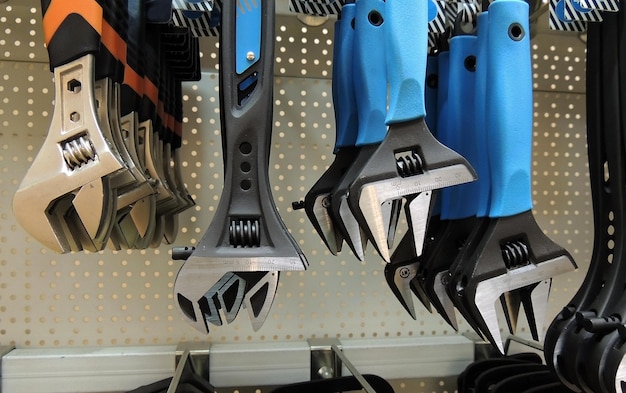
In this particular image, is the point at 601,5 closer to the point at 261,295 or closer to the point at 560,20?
the point at 560,20

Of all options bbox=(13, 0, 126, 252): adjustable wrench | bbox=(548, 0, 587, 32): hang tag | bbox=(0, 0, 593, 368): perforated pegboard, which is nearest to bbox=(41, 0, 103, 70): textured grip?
bbox=(13, 0, 126, 252): adjustable wrench

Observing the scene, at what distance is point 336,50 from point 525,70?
0.20 meters

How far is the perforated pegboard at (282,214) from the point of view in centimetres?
76

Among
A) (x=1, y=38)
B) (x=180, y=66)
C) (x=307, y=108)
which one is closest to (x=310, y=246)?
(x=307, y=108)

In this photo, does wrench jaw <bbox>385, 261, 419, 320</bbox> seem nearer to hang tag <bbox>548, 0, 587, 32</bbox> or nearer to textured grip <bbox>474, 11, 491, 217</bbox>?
textured grip <bbox>474, 11, 491, 217</bbox>

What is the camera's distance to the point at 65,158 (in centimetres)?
44

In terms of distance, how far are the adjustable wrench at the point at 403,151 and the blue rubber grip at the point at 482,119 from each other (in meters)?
0.07

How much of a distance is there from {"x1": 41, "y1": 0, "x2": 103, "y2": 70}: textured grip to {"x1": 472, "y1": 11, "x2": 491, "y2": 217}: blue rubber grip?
1.25ft

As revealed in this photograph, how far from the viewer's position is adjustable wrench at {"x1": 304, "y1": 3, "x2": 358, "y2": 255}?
1.85 ft

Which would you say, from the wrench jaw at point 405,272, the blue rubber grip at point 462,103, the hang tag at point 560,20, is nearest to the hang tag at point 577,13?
the hang tag at point 560,20

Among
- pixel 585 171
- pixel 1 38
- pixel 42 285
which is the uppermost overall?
pixel 1 38

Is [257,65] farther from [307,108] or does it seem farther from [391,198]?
[307,108]

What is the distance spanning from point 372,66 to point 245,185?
7.2 inches

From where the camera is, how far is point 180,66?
701 mm
